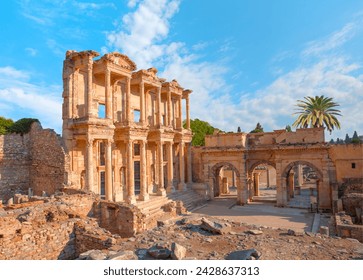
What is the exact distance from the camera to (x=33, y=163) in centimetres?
2228

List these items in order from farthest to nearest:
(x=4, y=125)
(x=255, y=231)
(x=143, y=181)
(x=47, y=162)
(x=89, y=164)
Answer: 1. (x=4, y=125)
2. (x=143, y=181)
3. (x=47, y=162)
4. (x=89, y=164)
5. (x=255, y=231)

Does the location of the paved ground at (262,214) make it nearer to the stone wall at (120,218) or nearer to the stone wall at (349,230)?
the stone wall at (349,230)

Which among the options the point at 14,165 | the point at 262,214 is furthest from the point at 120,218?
the point at 262,214

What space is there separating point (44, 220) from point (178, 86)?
2426 cm

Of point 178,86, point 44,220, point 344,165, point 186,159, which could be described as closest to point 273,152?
point 344,165

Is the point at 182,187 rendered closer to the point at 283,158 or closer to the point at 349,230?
the point at 283,158

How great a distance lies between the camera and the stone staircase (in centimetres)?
1919

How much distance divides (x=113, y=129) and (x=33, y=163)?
25.9ft

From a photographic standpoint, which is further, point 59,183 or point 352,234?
point 59,183

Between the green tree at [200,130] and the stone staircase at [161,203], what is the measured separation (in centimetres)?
1967

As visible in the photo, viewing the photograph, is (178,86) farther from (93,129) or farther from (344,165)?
(344,165)
